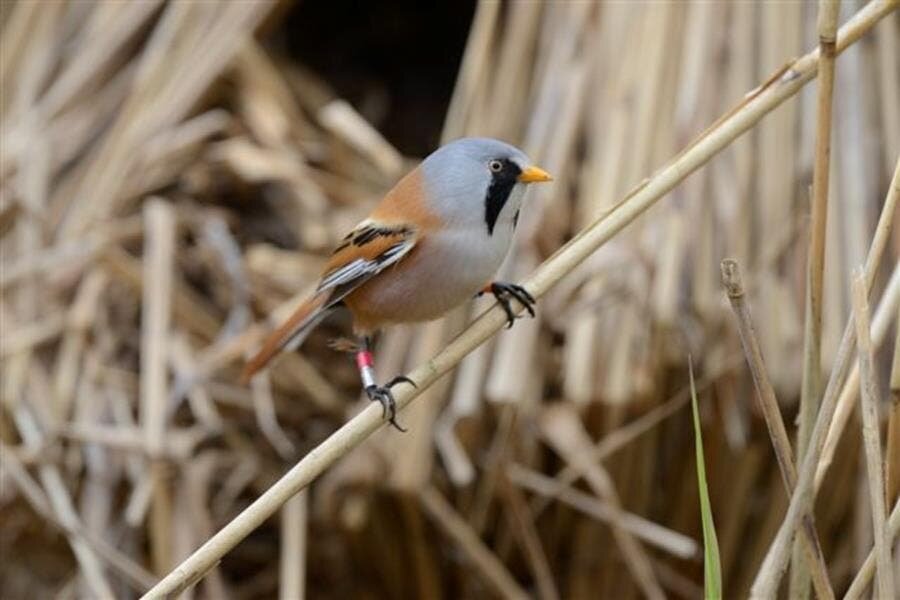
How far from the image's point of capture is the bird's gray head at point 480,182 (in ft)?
4.65

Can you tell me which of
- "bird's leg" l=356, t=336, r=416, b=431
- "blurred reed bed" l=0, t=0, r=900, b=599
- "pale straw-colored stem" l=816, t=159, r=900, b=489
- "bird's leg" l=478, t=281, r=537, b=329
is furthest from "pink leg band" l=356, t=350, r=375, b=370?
"pale straw-colored stem" l=816, t=159, r=900, b=489

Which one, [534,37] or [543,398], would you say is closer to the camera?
[543,398]

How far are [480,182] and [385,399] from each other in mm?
260

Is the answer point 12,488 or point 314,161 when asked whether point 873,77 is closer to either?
point 314,161

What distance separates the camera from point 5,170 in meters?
2.16

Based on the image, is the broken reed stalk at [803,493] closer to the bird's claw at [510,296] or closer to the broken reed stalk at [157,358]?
the bird's claw at [510,296]

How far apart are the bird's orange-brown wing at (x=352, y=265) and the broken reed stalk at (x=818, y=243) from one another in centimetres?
44

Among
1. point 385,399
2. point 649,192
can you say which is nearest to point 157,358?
point 385,399

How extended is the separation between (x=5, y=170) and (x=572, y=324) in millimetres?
855

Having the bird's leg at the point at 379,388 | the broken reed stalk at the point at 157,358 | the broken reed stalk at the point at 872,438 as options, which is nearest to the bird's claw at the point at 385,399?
the bird's leg at the point at 379,388

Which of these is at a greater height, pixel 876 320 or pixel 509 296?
pixel 509 296

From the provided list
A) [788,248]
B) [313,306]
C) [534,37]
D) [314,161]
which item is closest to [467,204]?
[313,306]

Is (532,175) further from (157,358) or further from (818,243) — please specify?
(157,358)

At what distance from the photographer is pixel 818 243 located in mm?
1121
